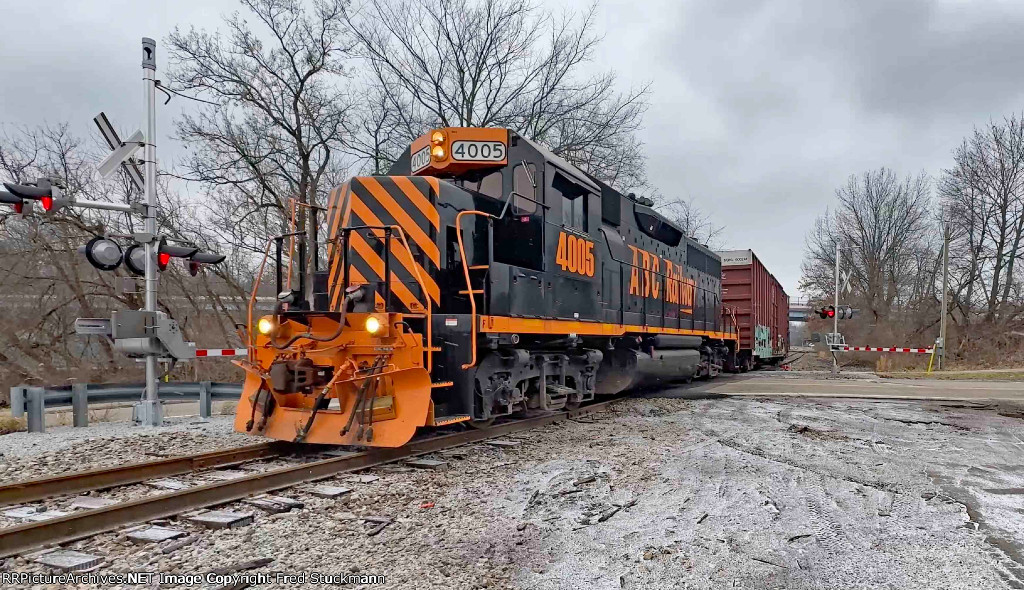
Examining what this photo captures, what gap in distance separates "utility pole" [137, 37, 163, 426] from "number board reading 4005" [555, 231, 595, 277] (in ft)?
17.6

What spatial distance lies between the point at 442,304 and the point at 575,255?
2.28 meters

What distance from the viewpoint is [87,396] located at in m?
8.13

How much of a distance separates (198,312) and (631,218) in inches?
534

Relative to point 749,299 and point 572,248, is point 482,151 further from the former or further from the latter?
point 749,299

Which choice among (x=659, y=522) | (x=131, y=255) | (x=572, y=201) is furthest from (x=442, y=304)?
(x=131, y=255)

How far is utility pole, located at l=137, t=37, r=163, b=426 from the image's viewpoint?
324 inches

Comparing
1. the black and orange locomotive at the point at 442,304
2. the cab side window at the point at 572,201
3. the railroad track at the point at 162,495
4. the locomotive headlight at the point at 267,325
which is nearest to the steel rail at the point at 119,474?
the railroad track at the point at 162,495

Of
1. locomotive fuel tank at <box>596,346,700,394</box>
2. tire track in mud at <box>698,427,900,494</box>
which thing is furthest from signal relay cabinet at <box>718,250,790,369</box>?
tire track in mud at <box>698,427,900,494</box>

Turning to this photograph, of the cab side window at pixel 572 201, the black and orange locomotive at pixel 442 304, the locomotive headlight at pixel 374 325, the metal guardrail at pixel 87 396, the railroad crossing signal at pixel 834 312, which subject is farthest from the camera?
the railroad crossing signal at pixel 834 312

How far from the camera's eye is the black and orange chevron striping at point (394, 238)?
6230 millimetres

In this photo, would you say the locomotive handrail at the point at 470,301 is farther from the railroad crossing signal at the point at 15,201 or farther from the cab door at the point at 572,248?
A: the railroad crossing signal at the point at 15,201

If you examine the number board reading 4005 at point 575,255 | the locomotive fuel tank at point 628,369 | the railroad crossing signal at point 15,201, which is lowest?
the locomotive fuel tank at point 628,369

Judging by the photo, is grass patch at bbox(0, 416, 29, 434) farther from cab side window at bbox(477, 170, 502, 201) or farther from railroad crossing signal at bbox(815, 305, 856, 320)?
railroad crossing signal at bbox(815, 305, 856, 320)

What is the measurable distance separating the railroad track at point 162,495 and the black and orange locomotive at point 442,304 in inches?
12.2
